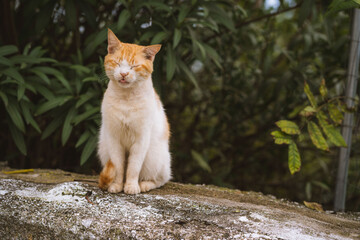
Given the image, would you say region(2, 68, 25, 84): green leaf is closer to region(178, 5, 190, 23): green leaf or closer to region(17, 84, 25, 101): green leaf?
region(17, 84, 25, 101): green leaf

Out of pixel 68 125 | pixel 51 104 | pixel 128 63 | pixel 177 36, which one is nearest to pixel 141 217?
pixel 128 63

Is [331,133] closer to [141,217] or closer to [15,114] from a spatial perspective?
[141,217]

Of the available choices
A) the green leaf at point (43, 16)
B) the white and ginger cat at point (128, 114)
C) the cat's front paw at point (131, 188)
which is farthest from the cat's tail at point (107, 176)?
the green leaf at point (43, 16)

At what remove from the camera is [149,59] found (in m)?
1.87

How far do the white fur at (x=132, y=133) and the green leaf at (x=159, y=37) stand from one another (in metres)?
0.58

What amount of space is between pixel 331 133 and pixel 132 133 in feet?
4.47

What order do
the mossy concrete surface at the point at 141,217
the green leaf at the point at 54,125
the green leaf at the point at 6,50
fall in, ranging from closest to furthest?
1. the mossy concrete surface at the point at 141,217
2. the green leaf at the point at 6,50
3. the green leaf at the point at 54,125

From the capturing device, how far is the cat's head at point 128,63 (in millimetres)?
1748

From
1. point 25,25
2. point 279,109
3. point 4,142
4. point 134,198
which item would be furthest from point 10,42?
point 279,109

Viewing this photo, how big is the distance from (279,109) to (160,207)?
2.23 metres

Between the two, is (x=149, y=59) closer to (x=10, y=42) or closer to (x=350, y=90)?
(x=350, y=90)

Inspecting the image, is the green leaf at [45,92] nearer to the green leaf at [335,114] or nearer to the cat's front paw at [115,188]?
the cat's front paw at [115,188]

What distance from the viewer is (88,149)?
2441mm

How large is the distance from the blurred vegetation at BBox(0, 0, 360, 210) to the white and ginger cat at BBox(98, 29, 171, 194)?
1.52 feet
